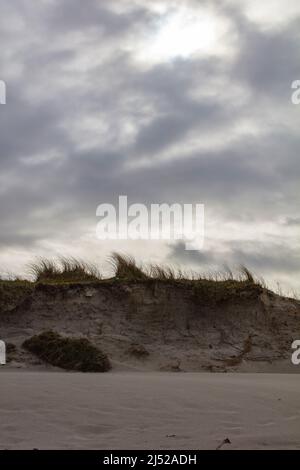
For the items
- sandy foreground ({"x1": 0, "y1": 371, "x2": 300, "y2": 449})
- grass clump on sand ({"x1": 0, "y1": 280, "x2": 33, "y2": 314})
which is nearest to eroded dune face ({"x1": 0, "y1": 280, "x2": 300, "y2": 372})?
grass clump on sand ({"x1": 0, "y1": 280, "x2": 33, "y2": 314})

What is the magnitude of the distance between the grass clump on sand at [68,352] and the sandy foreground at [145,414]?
2113mm

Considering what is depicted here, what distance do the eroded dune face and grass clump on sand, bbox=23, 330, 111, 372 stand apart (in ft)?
3.85

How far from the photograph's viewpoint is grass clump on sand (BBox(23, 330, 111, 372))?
9.80 meters

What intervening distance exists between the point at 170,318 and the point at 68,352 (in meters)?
3.48

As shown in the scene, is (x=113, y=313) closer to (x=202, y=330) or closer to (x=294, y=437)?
(x=202, y=330)

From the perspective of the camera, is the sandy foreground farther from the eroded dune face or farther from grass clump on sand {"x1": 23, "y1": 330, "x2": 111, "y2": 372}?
the eroded dune face

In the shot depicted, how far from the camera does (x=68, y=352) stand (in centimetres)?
1009

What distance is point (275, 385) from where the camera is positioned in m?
7.74

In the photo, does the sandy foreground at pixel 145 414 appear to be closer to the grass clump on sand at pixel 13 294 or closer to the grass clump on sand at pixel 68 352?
the grass clump on sand at pixel 68 352

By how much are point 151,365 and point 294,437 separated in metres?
6.46

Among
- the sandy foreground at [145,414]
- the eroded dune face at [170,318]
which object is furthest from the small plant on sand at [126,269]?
the sandy foreground at [145,414]

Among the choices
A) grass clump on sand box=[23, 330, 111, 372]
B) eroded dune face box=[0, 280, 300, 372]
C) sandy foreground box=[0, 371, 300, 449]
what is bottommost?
sandy foreground box=[0, 371, 300, 449]

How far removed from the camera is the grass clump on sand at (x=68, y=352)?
9798 mm
